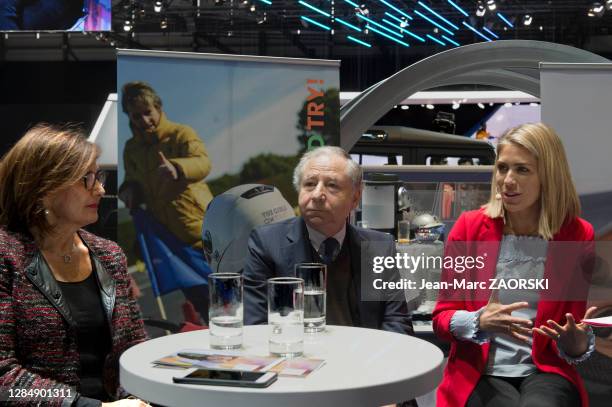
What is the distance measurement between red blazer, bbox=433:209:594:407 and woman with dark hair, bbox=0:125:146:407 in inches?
37.9

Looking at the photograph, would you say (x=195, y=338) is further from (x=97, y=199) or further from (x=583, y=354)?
(x=583, y=354)

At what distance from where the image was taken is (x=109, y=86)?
33.9ft

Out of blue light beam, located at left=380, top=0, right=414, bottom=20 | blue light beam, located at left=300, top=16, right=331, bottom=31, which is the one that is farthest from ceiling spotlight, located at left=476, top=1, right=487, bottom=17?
blue light beam, located at left=300, top=16, right=331, bottom=31

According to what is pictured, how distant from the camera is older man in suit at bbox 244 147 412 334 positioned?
239cm

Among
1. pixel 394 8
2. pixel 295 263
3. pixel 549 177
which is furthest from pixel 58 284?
pixel 394 8

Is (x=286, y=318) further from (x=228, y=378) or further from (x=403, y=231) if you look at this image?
(x=403, y=231)

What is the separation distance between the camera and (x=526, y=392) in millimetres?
2164

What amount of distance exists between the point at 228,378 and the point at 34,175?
2.85 ft

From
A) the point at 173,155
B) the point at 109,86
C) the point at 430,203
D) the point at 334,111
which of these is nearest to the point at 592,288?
the point at 430,203

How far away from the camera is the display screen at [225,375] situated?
1467 millimetres

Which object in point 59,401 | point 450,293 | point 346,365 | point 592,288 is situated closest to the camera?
point 346,365

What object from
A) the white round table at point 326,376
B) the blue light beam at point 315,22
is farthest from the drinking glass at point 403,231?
the blue light beam at point 315,22

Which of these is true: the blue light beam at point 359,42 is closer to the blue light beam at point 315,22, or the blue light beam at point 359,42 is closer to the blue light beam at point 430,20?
the blue light beam at point 315,22

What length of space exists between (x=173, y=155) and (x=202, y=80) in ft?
1.35
